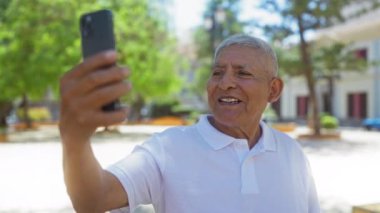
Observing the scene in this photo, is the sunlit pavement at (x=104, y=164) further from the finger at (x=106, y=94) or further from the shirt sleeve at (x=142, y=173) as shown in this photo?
the finger at (x=106, y=94)

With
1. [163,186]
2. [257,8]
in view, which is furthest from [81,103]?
[257,8]

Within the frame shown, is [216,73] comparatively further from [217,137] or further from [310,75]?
[310,75]

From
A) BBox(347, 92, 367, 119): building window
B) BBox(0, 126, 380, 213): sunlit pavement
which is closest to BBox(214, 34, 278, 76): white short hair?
BBox(0, 126, 380, 213): sunlit pavement

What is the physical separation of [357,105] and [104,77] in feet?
111

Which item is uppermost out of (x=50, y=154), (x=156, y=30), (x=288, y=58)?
(x=156, y=30)

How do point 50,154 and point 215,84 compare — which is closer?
point 215,84

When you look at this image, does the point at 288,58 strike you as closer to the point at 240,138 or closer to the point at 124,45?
the point at 124,45

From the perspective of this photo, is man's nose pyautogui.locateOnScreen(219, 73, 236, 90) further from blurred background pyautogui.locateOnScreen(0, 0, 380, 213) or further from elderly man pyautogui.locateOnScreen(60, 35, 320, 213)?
blurred background pyautogui.locateOnScreen(0, 0, 380, 213)

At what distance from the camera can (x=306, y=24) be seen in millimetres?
18469

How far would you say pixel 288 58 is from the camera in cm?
1950

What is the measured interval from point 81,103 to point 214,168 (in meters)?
0.76

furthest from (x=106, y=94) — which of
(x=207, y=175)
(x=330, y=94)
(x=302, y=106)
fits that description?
(x=302, y=106)

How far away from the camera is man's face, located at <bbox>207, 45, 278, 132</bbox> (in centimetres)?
170

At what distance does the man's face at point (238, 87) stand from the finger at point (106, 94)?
0.87 metres
